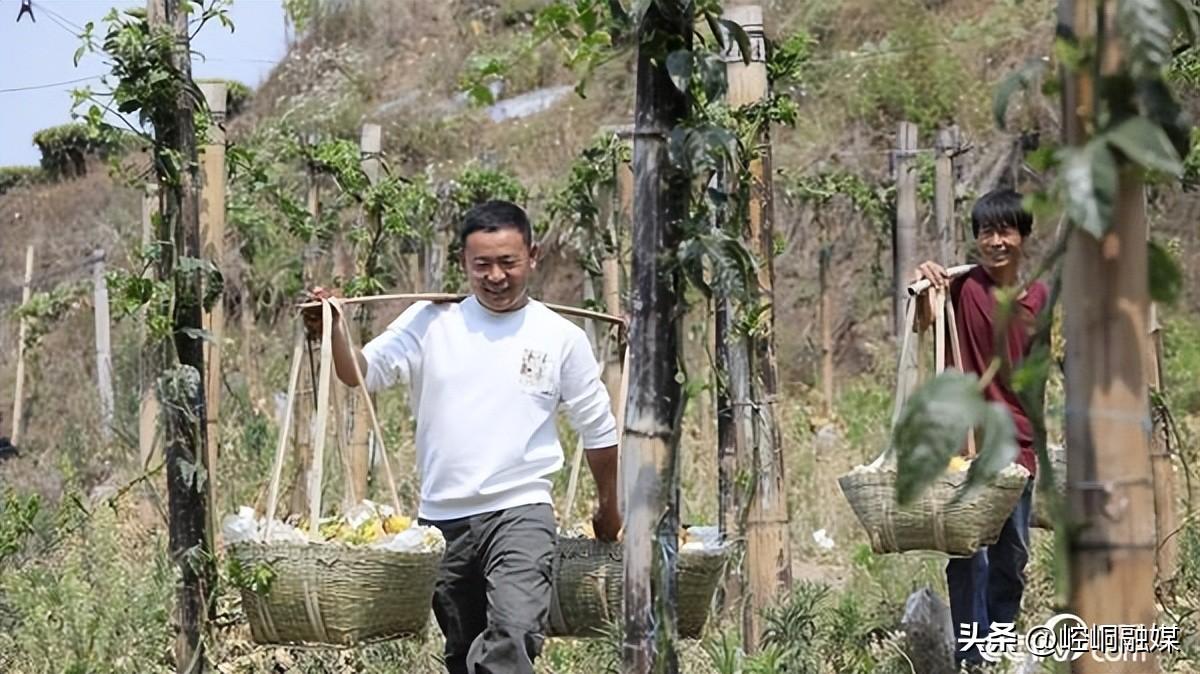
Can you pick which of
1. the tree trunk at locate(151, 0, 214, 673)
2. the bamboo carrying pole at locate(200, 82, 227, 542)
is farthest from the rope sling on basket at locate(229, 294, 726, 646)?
the bamboo carrying pole at locate(200, 82, 227, 542)

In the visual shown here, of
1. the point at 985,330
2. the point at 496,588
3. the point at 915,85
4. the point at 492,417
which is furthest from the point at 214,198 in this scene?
the point at 915,85

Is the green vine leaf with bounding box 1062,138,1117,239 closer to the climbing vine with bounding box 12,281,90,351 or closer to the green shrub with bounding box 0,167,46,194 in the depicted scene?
the climbing vine with bounding box 12,281,90,351

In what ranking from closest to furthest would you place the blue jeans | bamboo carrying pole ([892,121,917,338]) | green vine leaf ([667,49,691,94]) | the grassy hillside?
green vine leaf ([667,49,691,94])
the blue jeans
the grassy hillside
bamboo carrying pole ([892,121,917,338])

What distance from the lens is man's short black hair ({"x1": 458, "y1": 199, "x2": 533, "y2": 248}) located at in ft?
13.6

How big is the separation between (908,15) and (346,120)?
7320 millimetres

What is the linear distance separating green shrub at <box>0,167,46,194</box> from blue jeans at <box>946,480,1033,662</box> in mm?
21856

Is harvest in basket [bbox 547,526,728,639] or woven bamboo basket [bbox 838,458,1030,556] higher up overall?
woven bamboo basket [bbox 838,458,1030,556]

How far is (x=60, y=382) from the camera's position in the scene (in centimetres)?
1505

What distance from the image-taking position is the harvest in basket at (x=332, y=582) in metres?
3.65

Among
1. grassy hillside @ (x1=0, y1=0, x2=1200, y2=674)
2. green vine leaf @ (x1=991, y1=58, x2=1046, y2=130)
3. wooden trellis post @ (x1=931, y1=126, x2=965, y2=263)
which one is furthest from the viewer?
wooden trellis post @ (x1=931, y1=126, x2=965, y2=263)

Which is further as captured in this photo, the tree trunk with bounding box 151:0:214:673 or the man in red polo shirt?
the man in red polo shirt

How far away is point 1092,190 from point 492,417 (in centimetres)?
259

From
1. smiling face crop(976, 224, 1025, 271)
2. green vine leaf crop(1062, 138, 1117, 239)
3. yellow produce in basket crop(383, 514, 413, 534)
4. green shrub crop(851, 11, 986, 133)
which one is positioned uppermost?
green shrub crop(851, 11, 986, 133)

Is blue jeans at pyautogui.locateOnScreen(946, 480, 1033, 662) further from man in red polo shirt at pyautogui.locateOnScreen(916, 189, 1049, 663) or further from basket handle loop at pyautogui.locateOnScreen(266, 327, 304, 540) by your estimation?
basket handle loop at pyautogui.locateOnScreen(266, 327, 304, 540)
